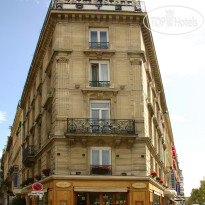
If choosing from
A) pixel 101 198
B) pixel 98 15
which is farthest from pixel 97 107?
pixel 98 15

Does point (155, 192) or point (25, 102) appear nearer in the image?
point (155, 192)

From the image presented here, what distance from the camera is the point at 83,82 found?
1027 inches

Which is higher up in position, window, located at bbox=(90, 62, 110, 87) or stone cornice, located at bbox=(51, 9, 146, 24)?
stone cornice, located at bbox=(51, 9, 146, 24)

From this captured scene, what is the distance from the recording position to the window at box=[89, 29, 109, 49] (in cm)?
2711

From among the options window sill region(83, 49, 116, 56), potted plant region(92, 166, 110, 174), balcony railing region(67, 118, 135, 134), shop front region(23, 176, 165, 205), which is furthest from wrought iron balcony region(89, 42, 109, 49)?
shop front region(23, 176, 165, 205)

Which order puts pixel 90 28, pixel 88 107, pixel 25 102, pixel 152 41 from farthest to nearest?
pixel 25 102, pixel 152 41, pixel 90 28, pixel 88 107

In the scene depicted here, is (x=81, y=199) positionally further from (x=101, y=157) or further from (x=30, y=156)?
(x=30, y=156)

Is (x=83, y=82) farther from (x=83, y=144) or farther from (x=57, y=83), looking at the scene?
(x=83, y=144)

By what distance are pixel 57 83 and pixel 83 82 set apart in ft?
5.71

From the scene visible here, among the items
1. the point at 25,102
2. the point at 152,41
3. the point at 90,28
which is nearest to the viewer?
the point at 90,28

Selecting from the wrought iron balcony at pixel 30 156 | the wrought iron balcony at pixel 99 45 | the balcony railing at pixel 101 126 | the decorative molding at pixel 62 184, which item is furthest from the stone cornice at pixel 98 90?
the wrought iron balcony at pixel 30 156

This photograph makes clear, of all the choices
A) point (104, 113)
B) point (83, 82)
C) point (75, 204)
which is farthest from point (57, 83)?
point (75, 204)

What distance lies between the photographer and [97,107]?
84.8 feet

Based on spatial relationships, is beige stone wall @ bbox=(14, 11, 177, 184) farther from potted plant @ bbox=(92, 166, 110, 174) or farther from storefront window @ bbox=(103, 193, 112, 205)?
storefront window @ bbox=(103, 193, 112, 205)
